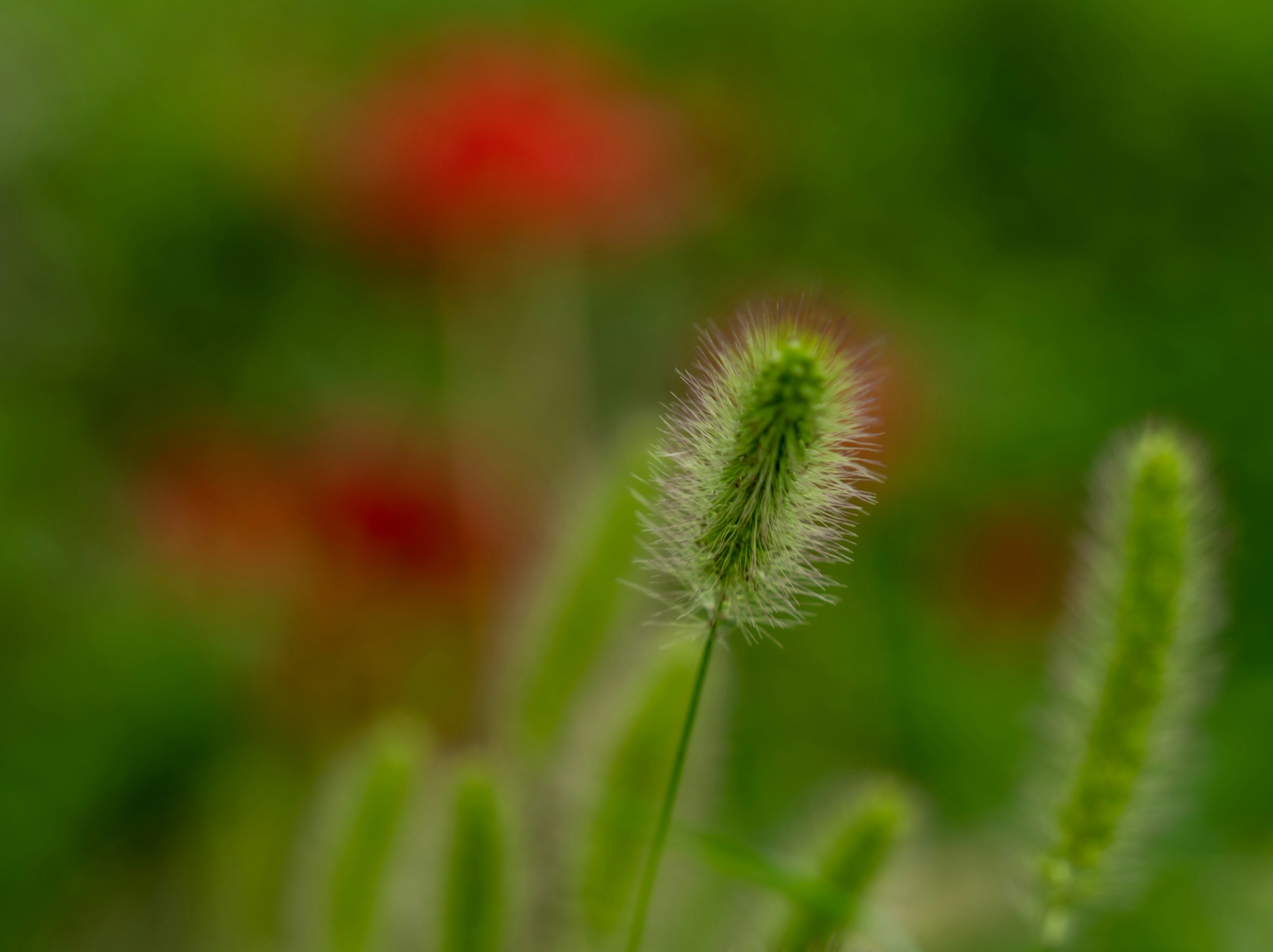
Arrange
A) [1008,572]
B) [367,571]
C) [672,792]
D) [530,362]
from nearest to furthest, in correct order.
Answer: [672,792] → [367,571] → [1008,572] → [530,362]

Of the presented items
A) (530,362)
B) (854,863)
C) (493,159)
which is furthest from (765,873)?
(530,362)

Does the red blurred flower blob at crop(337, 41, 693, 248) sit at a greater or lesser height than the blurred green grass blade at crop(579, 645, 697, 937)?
greater

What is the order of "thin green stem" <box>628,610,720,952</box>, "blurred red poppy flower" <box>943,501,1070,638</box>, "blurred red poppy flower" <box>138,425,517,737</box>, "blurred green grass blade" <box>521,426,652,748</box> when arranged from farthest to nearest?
"blurred red poppy flower" <box>943,501,1070,638</box> → "blurred red poppy flower" <box>138,425,517,737</box> → "blurred green grass blade" <box>521,426,652,748</box> → "thin green stem" <box>628,610,720,952</box>

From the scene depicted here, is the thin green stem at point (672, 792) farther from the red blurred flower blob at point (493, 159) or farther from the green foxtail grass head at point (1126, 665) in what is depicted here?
the red blurred flower blob at point (493, 159)

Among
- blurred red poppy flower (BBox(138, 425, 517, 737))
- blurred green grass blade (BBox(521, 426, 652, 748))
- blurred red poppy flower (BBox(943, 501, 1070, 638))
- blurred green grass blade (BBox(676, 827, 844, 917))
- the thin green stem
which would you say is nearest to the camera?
the thin green stem

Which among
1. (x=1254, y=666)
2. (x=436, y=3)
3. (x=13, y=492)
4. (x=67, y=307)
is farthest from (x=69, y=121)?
(x=1254, y=666)

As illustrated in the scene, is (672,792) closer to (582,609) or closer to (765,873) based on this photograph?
(765,873)

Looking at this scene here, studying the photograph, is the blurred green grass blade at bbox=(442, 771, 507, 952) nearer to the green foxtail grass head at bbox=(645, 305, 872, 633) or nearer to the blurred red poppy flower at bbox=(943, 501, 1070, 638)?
the green foxtail grass head at bbox=(645, 305, 872, 633)

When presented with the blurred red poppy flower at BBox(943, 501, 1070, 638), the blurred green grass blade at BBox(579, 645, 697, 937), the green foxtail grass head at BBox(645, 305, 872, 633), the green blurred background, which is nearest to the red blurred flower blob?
the green blurred background
